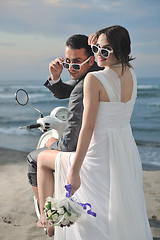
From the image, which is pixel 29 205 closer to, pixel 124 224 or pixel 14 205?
pixel 14 205

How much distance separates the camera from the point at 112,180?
2168mm

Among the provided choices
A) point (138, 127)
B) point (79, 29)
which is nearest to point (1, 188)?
point (138, 127)

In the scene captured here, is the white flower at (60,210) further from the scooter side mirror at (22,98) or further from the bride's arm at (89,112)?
the scooter side mirror at (22,98)

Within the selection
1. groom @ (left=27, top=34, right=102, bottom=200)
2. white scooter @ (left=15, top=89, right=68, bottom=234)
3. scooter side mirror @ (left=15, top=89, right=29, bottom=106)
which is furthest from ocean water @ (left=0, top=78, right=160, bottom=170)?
groom @ (left=27, top=34, right=102, bottom=200)

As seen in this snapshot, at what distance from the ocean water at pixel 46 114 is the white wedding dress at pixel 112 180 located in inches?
148

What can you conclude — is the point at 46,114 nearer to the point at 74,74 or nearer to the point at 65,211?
the point at 74,74

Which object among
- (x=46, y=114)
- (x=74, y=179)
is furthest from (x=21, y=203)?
(x=46, y=114)

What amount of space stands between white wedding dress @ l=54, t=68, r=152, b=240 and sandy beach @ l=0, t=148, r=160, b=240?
36.1 inches

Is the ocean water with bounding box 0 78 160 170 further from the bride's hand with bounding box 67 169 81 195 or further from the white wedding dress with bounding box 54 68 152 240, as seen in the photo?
the bride's hand with bounding box 67 169 81 195

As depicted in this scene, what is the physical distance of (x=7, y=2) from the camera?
95.6ft

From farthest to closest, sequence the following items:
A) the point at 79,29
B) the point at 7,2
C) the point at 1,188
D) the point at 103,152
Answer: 1. the point at 7,2
2. the point at 79,29
3. the point at 1,188
4. the point at 103,152

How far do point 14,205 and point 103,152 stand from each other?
1.96m

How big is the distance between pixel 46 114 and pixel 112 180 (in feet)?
46.8

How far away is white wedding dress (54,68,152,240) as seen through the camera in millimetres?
2141
